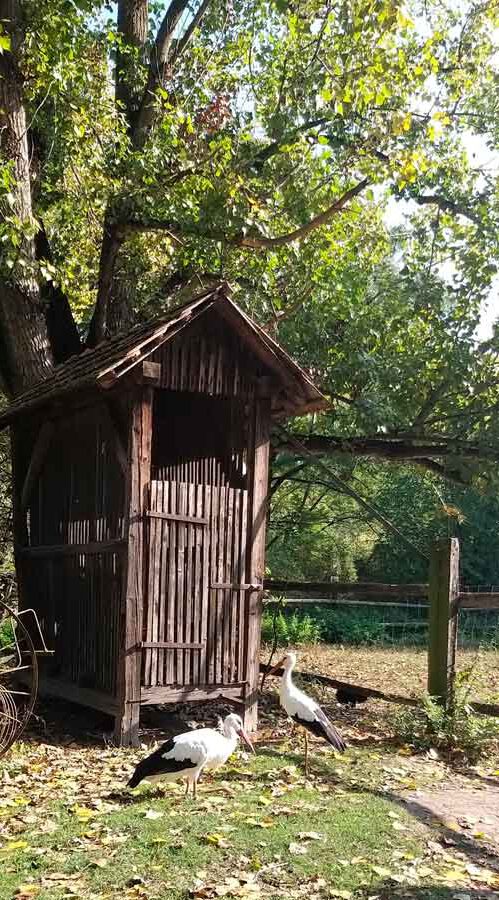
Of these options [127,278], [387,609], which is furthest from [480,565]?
[127,278]

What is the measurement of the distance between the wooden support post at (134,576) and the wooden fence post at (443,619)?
320 cm

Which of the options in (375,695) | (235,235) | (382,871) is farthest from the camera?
(235,235)

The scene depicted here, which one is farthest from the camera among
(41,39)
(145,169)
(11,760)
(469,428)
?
(469,428)

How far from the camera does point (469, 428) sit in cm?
1377

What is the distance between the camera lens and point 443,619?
981 cm

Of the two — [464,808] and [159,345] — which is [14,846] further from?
[159,345]

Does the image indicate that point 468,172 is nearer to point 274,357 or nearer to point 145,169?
point 145,169

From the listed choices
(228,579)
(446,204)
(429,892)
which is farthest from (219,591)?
(446,204)

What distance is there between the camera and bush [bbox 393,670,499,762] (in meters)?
9.03

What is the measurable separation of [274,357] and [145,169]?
4.39 metres

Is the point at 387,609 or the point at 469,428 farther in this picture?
the point at 387,609

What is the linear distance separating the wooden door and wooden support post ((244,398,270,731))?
8 centimetres

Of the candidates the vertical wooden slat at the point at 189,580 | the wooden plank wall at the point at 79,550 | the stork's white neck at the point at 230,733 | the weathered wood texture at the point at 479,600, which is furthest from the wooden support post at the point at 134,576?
the weathered wood texture at the point at 479,600

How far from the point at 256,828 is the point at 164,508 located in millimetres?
3938
